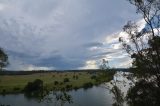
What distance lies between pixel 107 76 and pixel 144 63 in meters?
13.4

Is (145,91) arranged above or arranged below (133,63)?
below

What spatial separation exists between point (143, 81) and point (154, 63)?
15.2 ft

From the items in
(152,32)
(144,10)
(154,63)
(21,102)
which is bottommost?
A: (21,102)

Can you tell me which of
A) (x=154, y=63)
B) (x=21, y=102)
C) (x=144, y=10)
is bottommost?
(x=21, y=102)

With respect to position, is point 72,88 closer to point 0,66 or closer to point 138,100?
point 0,66

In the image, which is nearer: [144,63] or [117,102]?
[144,63]

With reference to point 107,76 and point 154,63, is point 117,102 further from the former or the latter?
point 154,63

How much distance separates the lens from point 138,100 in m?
38.9

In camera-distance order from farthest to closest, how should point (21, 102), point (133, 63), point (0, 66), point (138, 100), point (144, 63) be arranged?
1. point (21, 102)
2. point (0, 66)
3. point (138, 100)
4. point (133, 63)
5. point (144, 63)

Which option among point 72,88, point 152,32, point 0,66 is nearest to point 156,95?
point 152,32

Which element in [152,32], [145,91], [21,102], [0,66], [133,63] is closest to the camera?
[152,32]

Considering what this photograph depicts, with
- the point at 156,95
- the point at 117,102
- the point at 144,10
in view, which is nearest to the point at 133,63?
the point at 156,95

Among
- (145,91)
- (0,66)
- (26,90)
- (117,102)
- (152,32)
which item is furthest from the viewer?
(26,90)

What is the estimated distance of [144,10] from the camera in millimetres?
28391
